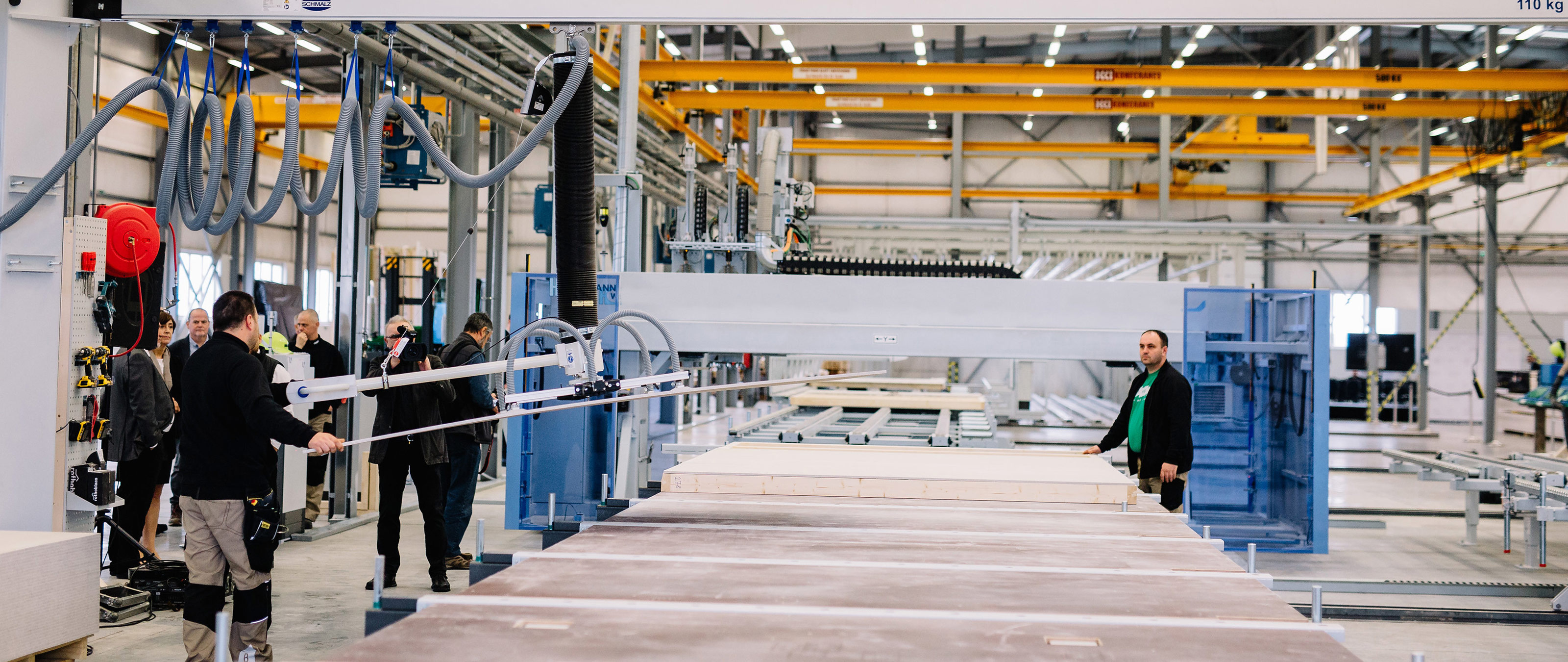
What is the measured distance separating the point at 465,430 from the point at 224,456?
2.03 metres

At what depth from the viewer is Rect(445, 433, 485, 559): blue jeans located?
17.9 feet

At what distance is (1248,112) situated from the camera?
11.6 meters

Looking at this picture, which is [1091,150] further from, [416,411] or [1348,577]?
[416,411]

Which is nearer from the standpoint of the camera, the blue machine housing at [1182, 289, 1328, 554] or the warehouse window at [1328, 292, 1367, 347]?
the blue machine housing at [1182, 289, 1328, 554]

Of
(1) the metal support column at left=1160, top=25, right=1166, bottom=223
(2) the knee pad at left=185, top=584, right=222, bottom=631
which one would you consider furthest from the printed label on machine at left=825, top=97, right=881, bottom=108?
(2) the knee pad at left=185, top=584, right=222, bottom=631

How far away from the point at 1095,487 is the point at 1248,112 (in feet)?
31.1

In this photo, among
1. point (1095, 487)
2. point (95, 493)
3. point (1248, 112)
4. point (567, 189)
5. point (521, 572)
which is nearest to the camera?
point (521, 572)

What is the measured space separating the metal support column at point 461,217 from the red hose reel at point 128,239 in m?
3.90

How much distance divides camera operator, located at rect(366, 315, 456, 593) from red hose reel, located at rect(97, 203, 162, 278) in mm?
1079

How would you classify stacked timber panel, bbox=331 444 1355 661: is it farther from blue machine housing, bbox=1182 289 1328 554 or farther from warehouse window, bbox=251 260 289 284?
warehouse window, bbox=251 260 289 284

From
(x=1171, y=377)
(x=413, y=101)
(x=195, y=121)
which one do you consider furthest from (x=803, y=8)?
(x=413, y=101)

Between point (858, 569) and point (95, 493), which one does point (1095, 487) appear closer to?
point (858, 569)

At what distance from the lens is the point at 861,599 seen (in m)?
2.10

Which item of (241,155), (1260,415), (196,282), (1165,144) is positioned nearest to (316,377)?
(241,155)
